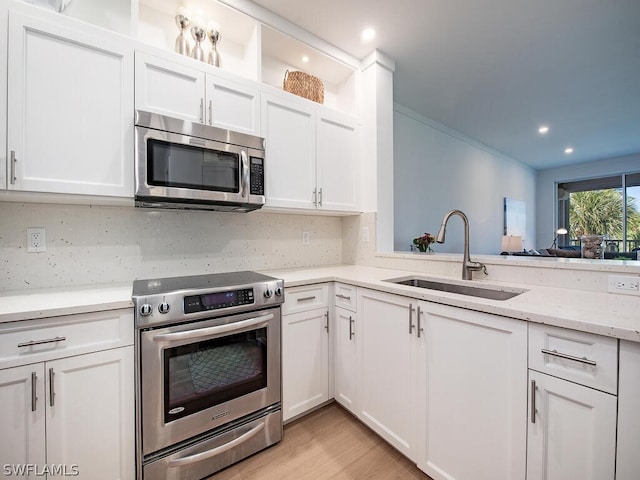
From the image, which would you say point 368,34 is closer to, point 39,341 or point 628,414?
point 628,414

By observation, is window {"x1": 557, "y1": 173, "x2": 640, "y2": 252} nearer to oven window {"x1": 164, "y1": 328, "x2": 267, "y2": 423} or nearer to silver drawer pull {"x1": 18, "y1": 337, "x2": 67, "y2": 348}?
oven window {"x1": 164, "y1": 328, "x2": 267, "y2": 423}

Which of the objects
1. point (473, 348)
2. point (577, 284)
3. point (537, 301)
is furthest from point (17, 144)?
point (577, 284)

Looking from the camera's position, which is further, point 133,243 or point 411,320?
point 133,243

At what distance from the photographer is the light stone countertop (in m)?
0.87

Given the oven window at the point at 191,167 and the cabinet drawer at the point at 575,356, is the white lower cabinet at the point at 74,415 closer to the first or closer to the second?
the oven window at the point at 191,167

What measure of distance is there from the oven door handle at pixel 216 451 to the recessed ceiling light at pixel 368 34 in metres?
2.74

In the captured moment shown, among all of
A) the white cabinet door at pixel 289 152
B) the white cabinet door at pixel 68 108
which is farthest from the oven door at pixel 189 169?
the white cabinet door at pixel 289 152

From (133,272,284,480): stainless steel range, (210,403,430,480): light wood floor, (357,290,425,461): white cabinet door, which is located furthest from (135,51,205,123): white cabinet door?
(210,403,430,480): light wood floor

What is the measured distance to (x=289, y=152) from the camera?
203 centimetres

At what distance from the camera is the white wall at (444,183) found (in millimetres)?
3633

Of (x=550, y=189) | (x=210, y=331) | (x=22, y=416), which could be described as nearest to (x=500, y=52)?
(x=210, y=331)

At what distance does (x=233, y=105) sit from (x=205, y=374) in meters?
1.56

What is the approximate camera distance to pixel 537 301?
1.14 metres

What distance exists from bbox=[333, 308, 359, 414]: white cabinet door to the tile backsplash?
0.74 metres
